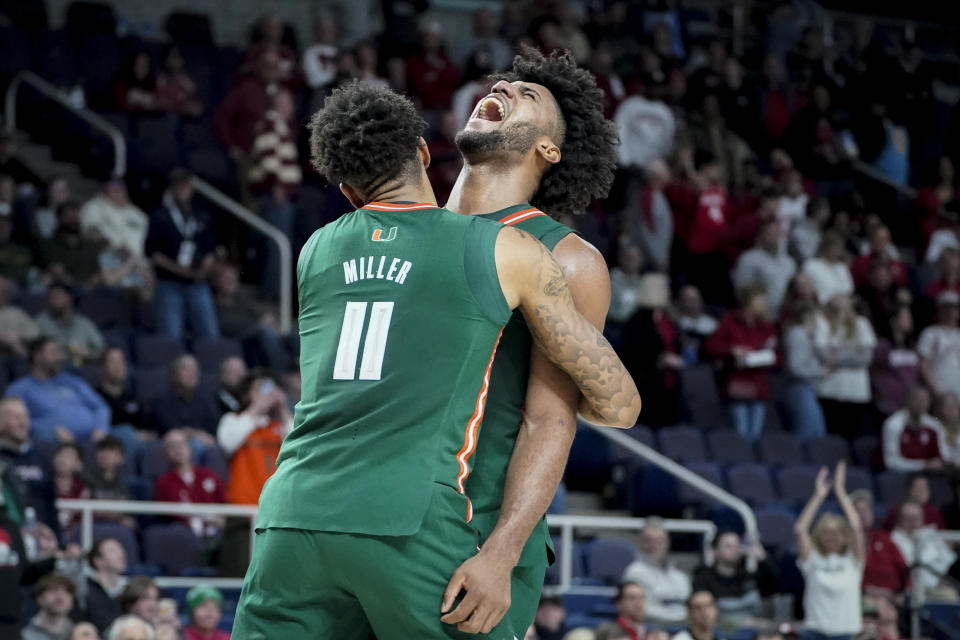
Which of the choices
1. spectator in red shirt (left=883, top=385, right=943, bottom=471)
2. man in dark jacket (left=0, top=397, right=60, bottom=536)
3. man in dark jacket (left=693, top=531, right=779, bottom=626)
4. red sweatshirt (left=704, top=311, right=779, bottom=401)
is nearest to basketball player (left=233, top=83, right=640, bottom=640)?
man in dark jacket (left=0, top=397, right=60, bottom=536)

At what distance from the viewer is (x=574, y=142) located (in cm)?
385

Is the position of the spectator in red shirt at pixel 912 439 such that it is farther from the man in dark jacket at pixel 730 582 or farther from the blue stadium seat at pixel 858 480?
the man in dark jacket at pixel 730 582

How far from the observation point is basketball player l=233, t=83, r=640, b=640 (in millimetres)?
3070

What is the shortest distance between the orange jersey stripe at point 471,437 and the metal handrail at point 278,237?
8.91 meters

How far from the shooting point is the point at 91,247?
1172 centimetres

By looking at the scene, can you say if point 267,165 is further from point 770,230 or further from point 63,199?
point 770,230

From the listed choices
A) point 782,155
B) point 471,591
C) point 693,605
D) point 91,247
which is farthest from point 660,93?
point 471,591

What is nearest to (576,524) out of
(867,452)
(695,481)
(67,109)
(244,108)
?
(695,481)

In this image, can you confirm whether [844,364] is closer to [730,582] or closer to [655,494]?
[655,494]

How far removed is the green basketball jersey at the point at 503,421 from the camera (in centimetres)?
335

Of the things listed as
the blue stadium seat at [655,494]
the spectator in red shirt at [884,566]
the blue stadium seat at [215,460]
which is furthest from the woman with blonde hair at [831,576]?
the blue stadium seat at [215,460]

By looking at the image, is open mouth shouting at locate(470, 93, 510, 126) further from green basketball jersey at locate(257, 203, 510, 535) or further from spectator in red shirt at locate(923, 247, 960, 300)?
spectator in red shirt at locate(923, 247, 960, 300)

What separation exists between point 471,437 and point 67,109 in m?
11.0

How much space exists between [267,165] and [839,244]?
200 inches
